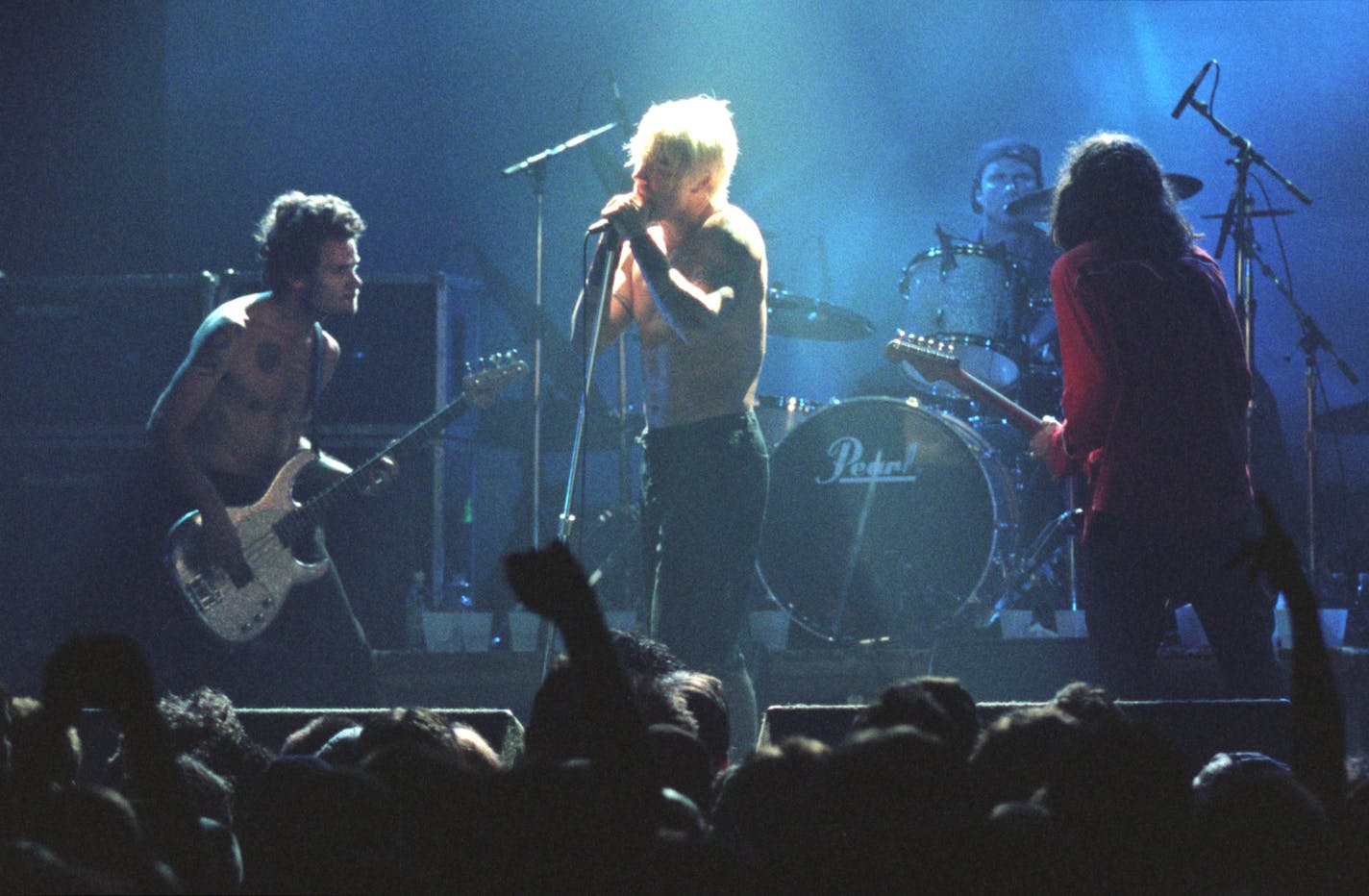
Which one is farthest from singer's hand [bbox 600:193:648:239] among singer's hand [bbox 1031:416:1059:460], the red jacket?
singer's hand [bbox 1031:416:1059:460]

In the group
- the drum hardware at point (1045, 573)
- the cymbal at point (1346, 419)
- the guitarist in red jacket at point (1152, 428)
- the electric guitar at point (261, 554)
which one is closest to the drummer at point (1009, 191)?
the cymbal at point (1346, 419)

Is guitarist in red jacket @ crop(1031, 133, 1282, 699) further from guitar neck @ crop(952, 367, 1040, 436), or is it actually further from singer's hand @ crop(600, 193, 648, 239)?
singer's hand @ crop(600, 193, 648, 239)

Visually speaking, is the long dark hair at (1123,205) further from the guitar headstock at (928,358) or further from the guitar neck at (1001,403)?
the guitar headstock at (928,358)

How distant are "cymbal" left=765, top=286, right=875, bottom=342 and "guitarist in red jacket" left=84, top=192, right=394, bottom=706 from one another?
2.35 meters

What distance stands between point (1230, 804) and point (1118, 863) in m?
0.14

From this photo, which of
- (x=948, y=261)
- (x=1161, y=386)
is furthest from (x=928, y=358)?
(x=1161, y=386)

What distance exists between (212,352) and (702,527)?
2.46m

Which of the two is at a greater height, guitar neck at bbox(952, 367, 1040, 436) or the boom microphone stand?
the boom microphone stand

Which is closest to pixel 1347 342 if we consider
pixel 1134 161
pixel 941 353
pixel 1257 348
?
pixel 1257 348

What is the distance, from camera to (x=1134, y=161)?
3686 millimetres

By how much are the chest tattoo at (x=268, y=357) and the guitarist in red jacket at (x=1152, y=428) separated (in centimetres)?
332

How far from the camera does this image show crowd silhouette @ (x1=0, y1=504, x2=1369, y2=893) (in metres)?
1.02

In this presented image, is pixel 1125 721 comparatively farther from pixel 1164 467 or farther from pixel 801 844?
pixel 1164 467

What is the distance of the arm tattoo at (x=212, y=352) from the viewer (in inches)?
218
